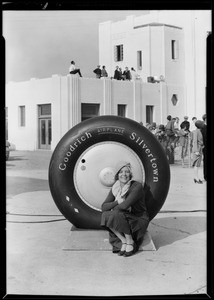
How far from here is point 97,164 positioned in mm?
5266

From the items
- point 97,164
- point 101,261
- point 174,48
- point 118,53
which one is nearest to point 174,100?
point 118,53

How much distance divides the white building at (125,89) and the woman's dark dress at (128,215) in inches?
614

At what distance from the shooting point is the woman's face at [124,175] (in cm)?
482

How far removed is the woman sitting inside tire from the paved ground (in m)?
0.15

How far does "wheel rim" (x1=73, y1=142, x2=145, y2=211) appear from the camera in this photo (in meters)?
5.23

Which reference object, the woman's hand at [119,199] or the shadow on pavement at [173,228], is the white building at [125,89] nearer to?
the shadow on pavement at [173,228]

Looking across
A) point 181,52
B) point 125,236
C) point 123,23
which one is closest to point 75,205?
point 125,236

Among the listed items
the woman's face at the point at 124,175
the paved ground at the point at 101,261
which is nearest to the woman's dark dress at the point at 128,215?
the woman's face at the point at 124,175

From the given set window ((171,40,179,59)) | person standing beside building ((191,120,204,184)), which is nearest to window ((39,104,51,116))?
window ((171,40,179,59))

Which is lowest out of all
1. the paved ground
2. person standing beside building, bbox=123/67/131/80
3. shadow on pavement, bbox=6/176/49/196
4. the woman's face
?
the paved ground

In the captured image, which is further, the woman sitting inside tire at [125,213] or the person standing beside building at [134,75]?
the person standing beside building at [134,75]

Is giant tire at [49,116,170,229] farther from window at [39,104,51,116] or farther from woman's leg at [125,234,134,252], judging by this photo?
window at [39,104,51,116]

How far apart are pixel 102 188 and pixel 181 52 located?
29090 mm
